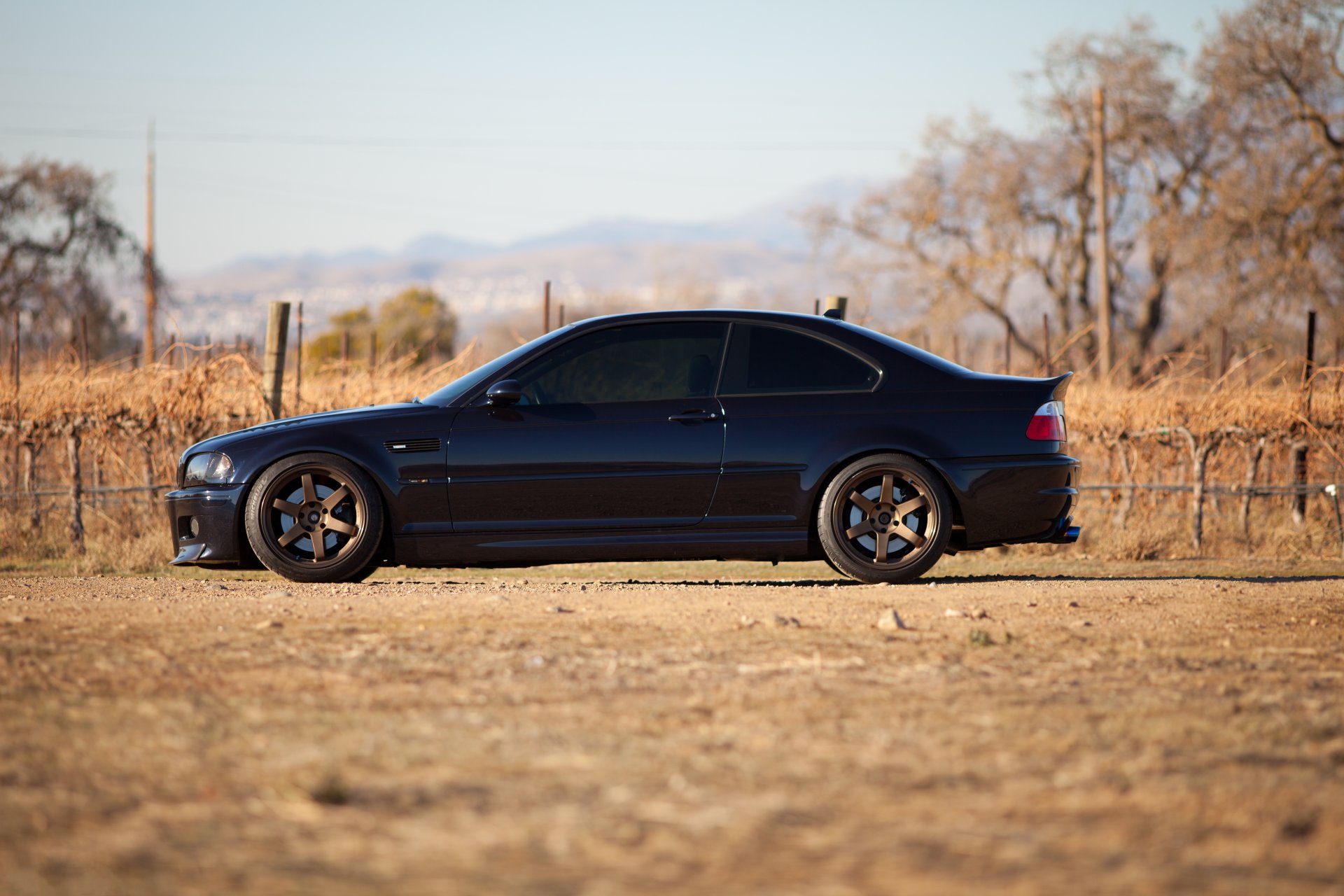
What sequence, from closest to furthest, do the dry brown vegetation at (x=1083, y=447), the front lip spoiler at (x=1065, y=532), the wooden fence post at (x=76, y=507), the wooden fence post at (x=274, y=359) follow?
the front lip spoiler at (x=1065, y=532)
the wooden fence post at (x=274, y=359)
the wooden fence post at (x=76, y=507)
the dry brown vegetation at (x=1083, y=447)

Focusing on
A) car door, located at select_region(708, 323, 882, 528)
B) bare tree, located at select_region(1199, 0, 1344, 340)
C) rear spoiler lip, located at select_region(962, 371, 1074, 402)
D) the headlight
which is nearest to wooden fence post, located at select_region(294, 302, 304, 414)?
the headlight

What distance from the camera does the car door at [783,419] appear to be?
7004 mm

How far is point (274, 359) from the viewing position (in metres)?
13.3

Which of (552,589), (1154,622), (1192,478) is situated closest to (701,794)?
(1154,622)

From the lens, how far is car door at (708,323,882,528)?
700 centimetres

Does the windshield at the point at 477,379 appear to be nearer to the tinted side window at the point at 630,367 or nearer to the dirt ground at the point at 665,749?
the tinted side window at the point at 630,367

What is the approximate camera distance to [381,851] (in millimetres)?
2736

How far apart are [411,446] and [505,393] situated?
58 cm

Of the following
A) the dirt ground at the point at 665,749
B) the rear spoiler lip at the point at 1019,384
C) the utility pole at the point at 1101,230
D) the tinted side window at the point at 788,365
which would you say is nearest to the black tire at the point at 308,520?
the dirt ground at the point at 665,749

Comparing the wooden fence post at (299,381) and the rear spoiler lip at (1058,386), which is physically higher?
the wooden fence post at (299,381)

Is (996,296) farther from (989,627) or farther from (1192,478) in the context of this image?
(989,627)

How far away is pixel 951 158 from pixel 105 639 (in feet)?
146

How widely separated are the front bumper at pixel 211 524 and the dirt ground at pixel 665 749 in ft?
3.82

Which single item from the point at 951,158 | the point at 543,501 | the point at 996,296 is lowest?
the point at 543,501
